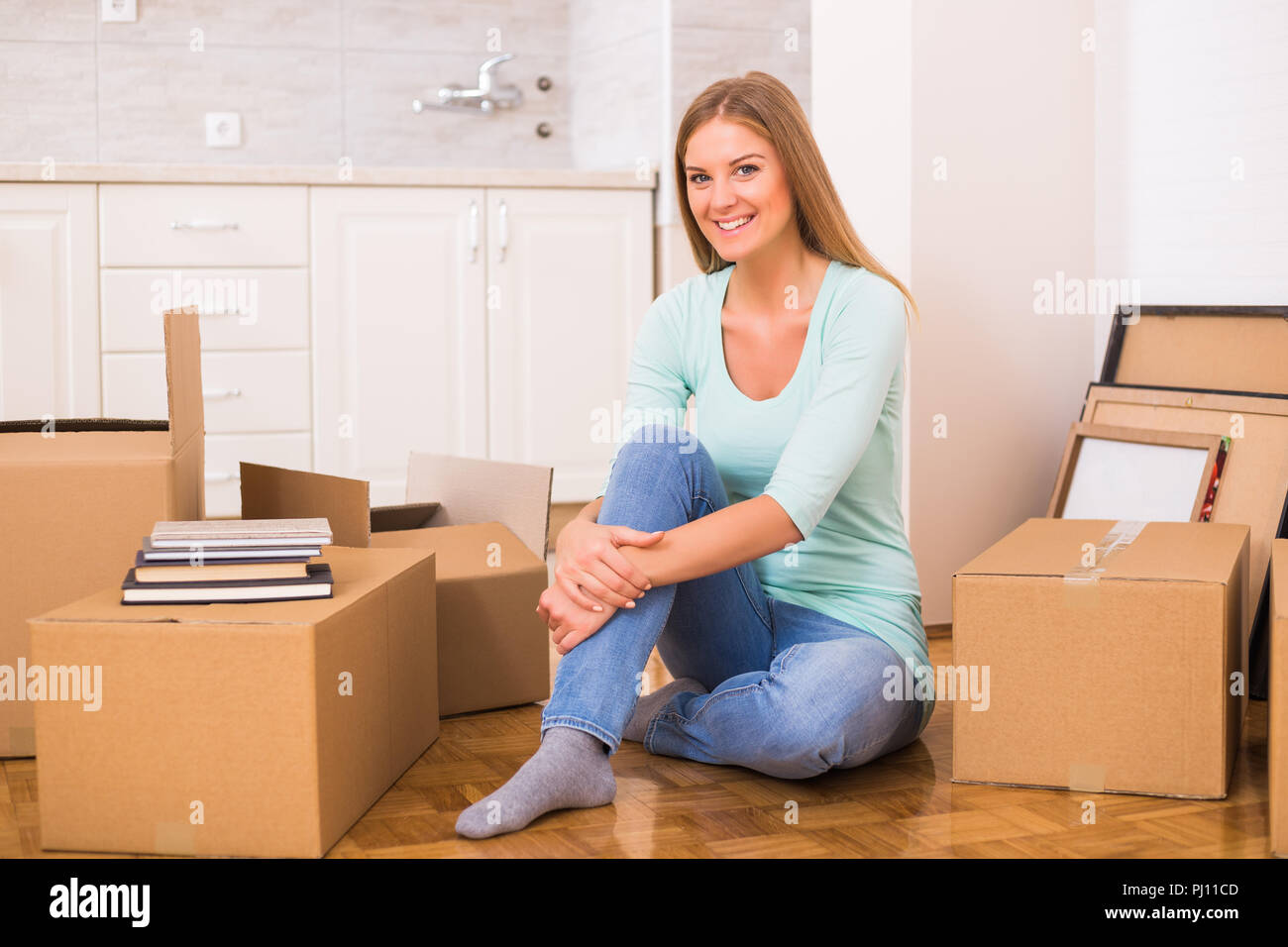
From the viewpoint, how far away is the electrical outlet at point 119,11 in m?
3.67

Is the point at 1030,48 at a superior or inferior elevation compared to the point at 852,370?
superior

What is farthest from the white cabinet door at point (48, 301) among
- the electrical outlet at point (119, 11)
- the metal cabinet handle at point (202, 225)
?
the electrical outlet at point (119, 11)

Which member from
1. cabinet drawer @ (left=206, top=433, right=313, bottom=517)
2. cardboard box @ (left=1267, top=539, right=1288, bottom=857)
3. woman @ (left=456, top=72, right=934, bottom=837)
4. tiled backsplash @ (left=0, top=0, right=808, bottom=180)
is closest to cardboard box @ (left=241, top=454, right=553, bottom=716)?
woman @ (left=456, top=72, right=934, bottom=837)

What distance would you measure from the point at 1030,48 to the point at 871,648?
4.59 feet

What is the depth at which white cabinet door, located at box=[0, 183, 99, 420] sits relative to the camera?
123 inches

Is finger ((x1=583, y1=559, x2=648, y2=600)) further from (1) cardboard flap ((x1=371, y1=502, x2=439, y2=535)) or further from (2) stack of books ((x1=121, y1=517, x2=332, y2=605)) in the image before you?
(1) cardboard flap ((x1=371, y1=502, x2=439, y2=535))

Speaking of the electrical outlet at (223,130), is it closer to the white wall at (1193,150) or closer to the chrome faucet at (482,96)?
the chrome faucet at (482,96)

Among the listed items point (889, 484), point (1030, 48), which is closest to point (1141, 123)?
point (1030, 48)

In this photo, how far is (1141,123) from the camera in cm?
252

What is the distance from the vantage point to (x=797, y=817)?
1.52 m

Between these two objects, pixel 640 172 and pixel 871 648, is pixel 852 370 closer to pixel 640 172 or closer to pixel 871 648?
pixel 871 648

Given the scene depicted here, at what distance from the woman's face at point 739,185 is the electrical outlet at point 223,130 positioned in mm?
2452
